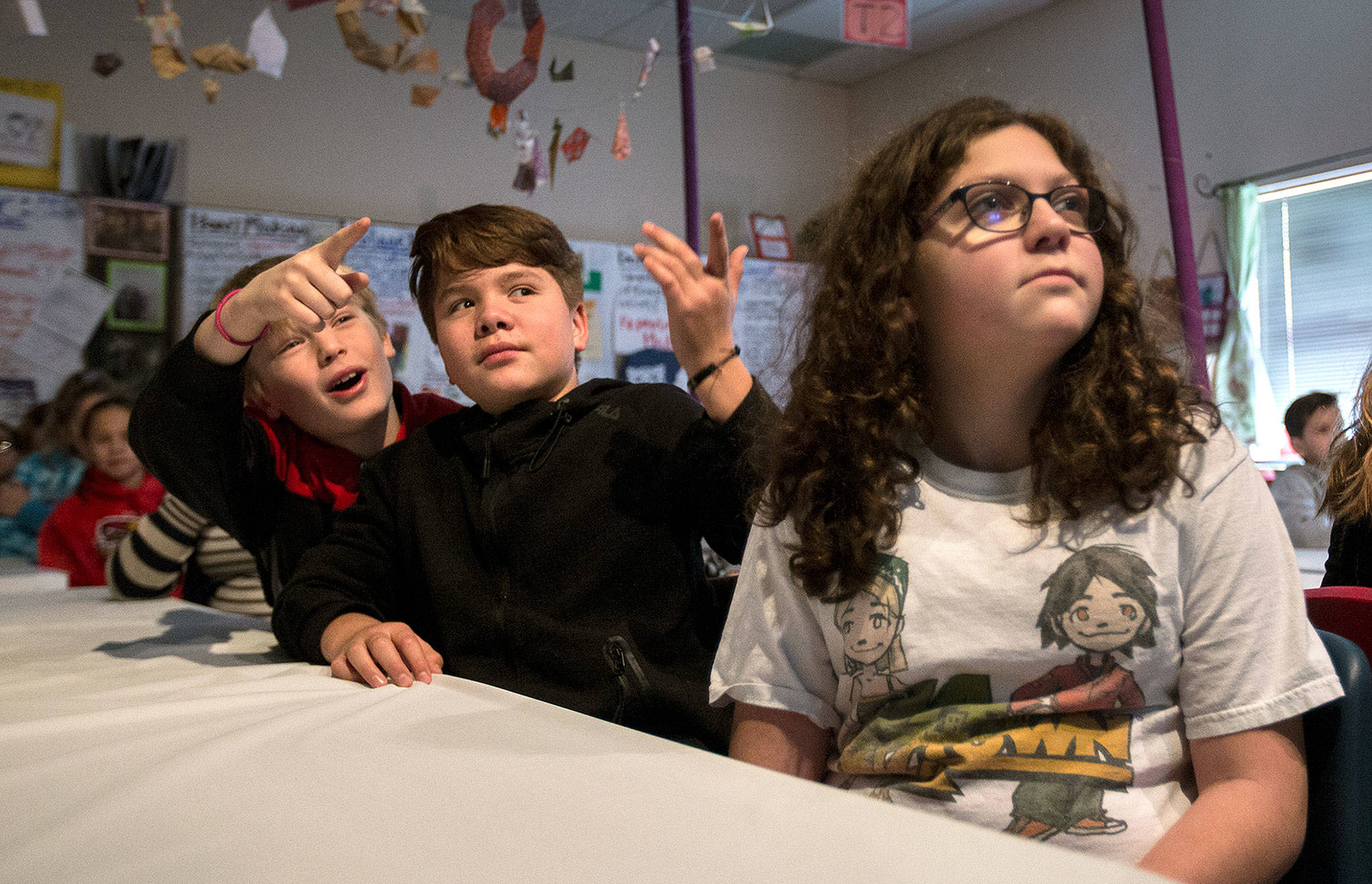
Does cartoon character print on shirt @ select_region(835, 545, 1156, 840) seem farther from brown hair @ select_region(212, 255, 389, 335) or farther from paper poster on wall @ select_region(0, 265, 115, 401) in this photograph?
paper poster on wall @ select_region(0, 265, 115, 401)

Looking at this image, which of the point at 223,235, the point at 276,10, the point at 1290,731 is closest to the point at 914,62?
the point at 276,10

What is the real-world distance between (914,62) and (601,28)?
5.91ft

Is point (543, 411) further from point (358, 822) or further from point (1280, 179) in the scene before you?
point (1280, 179)

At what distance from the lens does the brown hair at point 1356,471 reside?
4.53 ft

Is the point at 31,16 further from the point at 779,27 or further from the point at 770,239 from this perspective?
the point at 770,239

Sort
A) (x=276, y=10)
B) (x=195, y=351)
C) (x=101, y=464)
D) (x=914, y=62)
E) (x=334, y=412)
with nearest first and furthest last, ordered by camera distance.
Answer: (x=195, y=351), (x=334, y=412), (x=101, y=464), (x=276, y=10), (x=914, y=62)

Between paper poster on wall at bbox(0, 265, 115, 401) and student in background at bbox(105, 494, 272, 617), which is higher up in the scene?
paper poster on wall at bbox(0, 265, 115, 401)

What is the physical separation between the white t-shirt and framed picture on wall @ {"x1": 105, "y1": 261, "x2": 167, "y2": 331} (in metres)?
4.23

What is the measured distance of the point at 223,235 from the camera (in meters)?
4.30

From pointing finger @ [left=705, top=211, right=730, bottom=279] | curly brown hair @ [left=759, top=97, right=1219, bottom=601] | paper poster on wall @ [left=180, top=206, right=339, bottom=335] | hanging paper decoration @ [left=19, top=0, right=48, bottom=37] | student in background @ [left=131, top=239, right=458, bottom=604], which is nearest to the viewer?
curly brown hair @ [left=759, top=97, right=1219, bottom=601]

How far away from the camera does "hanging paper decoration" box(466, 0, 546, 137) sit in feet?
6.17

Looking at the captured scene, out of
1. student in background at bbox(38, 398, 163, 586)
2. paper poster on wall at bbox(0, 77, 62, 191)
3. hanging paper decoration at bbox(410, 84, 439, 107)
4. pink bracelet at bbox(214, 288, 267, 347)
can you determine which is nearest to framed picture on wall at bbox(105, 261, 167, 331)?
paper poster on wall at bbox(0, 77, 62, 191)

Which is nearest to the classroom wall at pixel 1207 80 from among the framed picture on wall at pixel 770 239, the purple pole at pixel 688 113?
the framed picture on wall at pixel 770 239

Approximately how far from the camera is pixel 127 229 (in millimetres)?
4176
